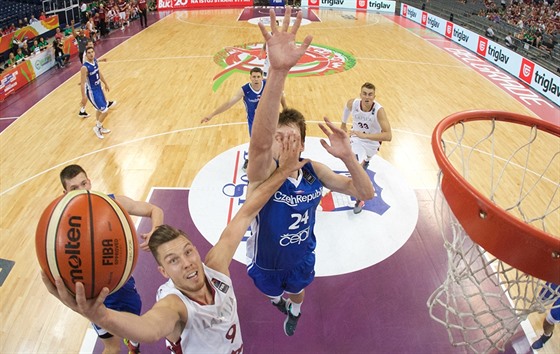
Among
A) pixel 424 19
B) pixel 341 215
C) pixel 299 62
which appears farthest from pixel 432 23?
pixel 341 215

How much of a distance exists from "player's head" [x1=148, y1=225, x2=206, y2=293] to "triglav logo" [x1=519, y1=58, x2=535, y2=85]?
12823mm

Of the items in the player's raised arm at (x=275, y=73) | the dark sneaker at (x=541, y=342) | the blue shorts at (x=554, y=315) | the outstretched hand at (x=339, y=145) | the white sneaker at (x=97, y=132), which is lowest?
the dark sneaker at (x=541, y=342)

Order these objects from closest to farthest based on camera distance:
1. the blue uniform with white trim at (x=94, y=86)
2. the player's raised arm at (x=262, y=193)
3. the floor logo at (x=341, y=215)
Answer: the player's raised arm at (x=262, y=193) < the floor logo at (x=341, y=215) < the blue uniform with white trim at (x=94, y=86)

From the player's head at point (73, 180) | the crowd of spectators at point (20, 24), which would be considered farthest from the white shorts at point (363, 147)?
the crowd of spectators at point (20, 24)

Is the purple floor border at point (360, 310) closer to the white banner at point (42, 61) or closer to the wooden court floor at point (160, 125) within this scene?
the wooden court floor at point (160, 125)

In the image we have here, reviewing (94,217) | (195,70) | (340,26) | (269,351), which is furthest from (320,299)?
(340,26)

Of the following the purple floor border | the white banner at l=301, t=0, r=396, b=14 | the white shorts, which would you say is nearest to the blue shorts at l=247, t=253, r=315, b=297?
the purple floor border

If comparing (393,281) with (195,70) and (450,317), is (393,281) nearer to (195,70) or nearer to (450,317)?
(450,317)

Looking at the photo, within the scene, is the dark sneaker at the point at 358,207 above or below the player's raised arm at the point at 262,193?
below

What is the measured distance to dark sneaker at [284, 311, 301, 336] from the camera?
12.4 feet

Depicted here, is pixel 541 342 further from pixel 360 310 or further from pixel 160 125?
pixel 160 125

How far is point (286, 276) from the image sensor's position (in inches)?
131

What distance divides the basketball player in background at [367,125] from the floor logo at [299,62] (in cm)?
631

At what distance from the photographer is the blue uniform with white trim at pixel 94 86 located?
7.91 meters
